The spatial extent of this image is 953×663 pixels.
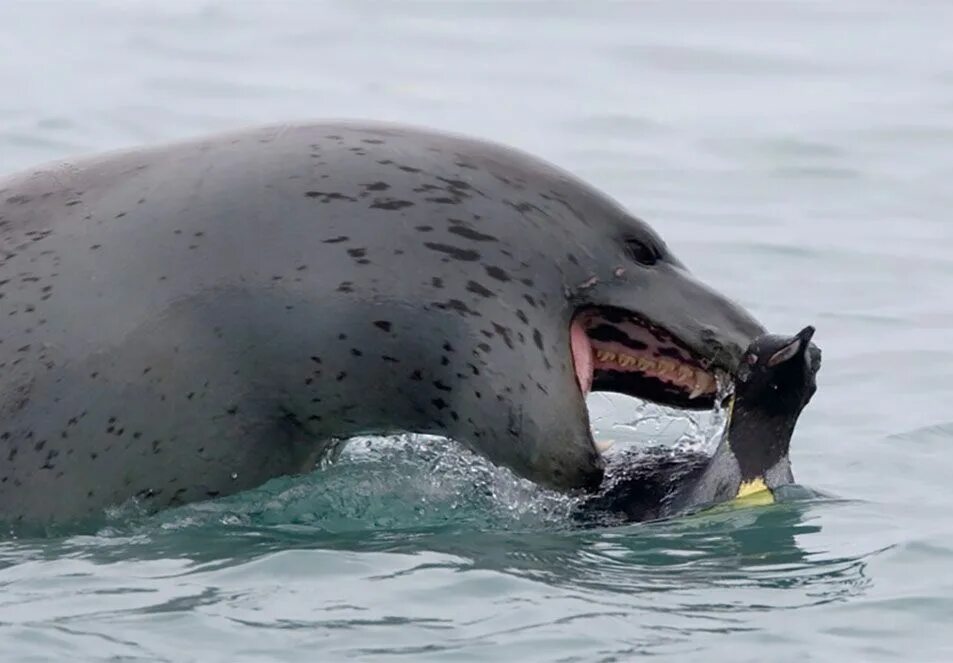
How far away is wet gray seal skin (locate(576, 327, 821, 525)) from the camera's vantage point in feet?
27.5

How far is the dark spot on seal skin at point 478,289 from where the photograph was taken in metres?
7.88

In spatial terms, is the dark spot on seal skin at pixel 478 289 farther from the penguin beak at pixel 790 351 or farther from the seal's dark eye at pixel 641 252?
the penguin beak at pixel 790 351

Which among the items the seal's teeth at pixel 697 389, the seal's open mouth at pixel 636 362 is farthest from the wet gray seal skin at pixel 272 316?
the seal's teeth at pixel 697 389

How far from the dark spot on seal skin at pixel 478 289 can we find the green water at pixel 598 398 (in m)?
0.63

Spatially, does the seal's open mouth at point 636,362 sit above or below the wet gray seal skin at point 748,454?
above

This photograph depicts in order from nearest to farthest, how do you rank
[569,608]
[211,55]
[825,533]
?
[569,608]
[825,533]
[211,55]

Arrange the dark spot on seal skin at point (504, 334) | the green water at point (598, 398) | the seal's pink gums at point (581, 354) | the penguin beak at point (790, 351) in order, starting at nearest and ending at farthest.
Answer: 1. the green water at point (598, 398)
2. the dark spot on seal skin at point (504, 334)
3. the seal's pink gums at point (581, 354)
4. the penguin beak at point (790, 351)

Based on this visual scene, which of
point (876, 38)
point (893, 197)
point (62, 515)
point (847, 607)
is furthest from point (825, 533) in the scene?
point (876, 38)

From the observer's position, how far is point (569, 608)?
725 centimetres

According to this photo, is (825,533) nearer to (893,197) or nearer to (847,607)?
(847,607)

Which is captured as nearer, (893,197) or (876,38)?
(893,197)

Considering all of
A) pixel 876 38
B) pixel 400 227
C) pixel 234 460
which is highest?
pixel 876 38

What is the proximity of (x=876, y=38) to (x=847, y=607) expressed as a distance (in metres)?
14.9

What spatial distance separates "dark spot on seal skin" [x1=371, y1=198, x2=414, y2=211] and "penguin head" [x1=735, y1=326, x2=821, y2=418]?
144cm
